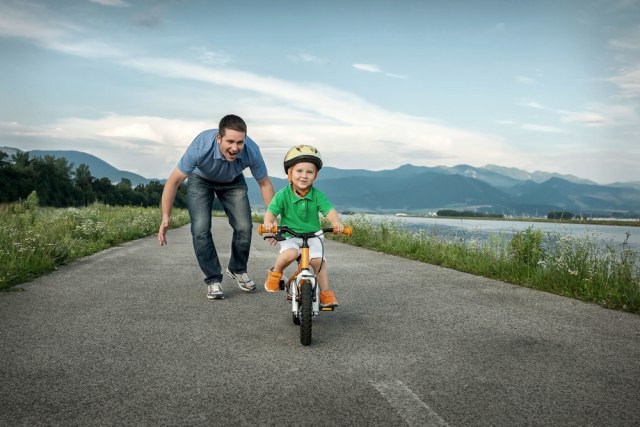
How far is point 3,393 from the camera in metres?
3.18

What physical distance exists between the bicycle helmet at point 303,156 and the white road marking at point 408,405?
2.22 meters

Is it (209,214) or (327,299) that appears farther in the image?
(209,214)

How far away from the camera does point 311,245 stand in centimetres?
500

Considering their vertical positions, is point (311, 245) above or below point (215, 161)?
below

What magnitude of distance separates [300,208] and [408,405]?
7.97 feet

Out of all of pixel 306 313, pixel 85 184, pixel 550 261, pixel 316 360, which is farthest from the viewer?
pixel 85 184

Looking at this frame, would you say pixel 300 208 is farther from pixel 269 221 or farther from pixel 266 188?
pixel 266 188

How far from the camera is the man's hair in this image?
5734 millimetres

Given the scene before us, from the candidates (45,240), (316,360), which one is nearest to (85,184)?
(45,240)

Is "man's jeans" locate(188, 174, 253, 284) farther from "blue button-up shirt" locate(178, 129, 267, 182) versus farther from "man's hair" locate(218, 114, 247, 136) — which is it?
"man's hair" locate(218, 114, 247, 136)

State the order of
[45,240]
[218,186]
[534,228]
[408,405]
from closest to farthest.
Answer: [408,405] → [218,186] → [534,228] → [45,240]

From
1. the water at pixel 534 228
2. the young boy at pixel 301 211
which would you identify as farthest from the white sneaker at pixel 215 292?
the water at pixel 534 228

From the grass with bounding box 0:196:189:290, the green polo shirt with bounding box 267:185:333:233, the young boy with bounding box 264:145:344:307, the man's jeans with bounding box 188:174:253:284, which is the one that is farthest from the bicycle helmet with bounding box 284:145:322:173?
the grass with bounding box 0:196:189:290

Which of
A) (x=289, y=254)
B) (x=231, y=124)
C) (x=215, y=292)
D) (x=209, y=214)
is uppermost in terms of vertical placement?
(x=231, y=124)
